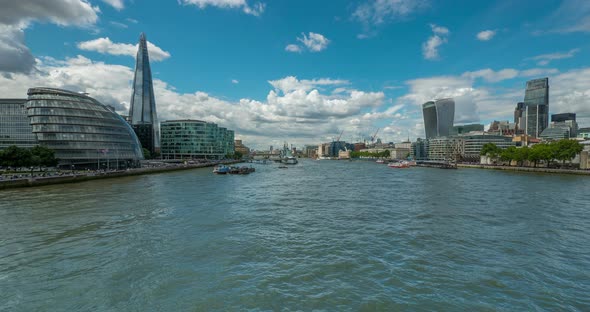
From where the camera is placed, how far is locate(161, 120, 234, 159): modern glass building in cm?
16275

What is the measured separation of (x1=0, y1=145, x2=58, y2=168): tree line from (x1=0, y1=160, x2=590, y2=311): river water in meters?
Result: 40.1

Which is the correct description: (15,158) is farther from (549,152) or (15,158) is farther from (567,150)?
(567,150)

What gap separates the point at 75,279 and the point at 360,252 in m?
11.8

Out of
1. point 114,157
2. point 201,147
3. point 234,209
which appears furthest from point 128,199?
point 201,147

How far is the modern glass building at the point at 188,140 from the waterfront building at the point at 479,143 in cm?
14550

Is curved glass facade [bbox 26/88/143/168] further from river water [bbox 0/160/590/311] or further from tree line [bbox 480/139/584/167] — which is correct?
tree line [bbox 480/139/584/167]

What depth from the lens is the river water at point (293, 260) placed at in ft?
30.3

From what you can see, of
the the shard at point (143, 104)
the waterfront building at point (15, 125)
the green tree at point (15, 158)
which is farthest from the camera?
the the shard at point (143, 104)

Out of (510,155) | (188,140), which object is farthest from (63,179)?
(188,140)

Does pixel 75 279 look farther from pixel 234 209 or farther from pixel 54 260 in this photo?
pixel 234 209

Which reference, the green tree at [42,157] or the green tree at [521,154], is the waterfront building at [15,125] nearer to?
the green tree at [42,157]

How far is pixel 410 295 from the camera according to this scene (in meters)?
9.58

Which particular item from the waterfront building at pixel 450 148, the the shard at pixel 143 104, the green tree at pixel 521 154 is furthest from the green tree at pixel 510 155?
the the shard at pixel 143 104

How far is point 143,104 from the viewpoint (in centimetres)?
16475
